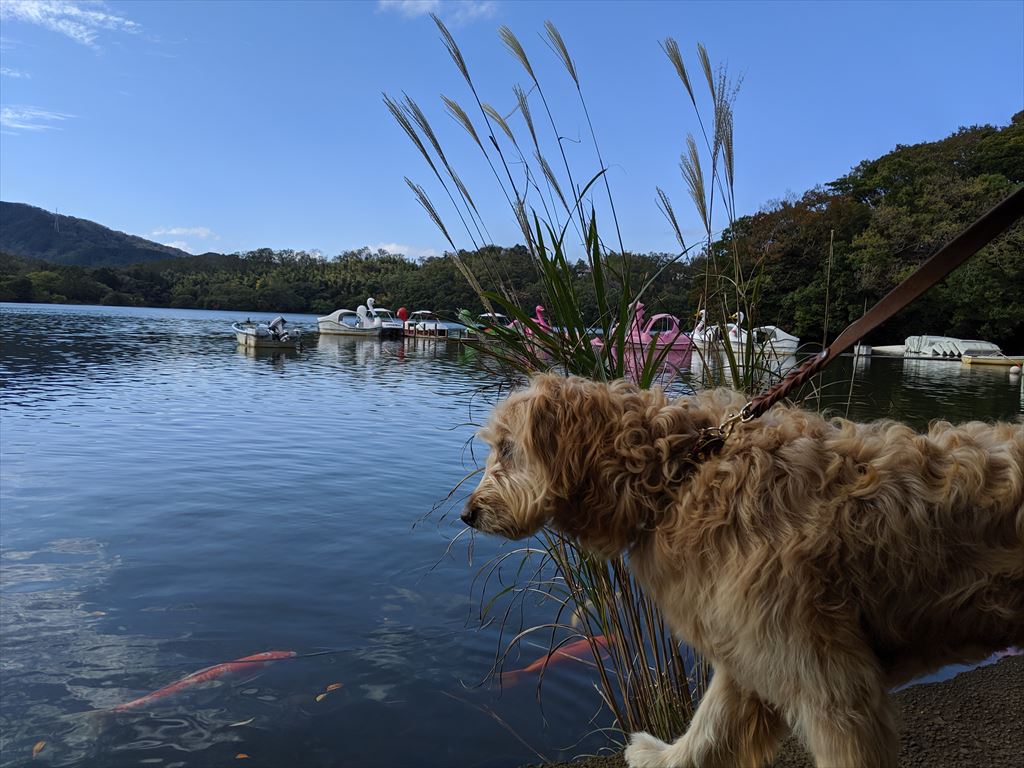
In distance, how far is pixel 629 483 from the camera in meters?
2.36

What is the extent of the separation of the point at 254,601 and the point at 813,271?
249 inches

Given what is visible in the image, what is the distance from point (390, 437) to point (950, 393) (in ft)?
64.6

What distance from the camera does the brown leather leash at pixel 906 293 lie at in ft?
7.21

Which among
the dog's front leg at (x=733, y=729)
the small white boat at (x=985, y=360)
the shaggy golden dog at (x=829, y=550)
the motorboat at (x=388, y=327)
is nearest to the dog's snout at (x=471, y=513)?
the shaggy golden dog at (x=829, y=550)

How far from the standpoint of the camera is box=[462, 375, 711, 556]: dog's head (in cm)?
237

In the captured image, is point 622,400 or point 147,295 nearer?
point 622,400

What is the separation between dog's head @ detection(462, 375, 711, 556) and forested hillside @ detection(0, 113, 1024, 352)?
1037 millimetres

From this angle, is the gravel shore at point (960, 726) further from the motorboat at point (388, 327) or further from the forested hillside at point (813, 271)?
the motorboat at point (388, 327)

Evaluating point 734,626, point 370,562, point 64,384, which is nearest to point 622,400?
point 734,626

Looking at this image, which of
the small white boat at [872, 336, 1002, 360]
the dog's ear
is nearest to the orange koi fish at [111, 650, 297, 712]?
the dog's ear

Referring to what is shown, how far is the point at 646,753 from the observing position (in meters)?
2.92

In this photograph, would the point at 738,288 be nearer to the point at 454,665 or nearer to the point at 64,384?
the point at 454,665

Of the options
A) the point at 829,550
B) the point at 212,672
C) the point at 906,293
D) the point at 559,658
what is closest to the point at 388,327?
the point at 212,672

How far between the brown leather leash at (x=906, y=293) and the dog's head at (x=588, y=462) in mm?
108
